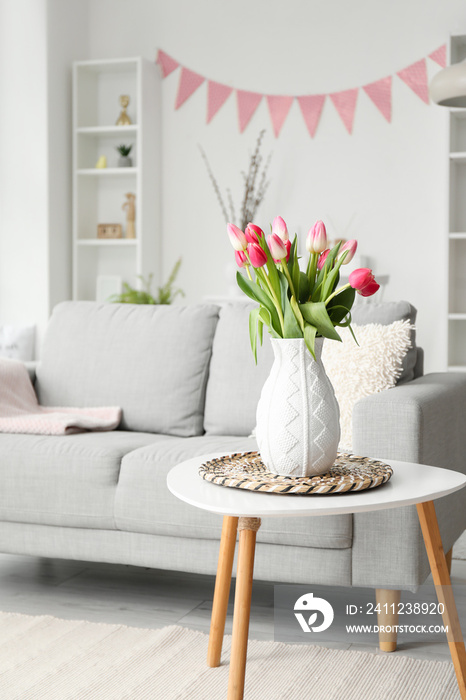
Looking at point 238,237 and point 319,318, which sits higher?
point 238,237

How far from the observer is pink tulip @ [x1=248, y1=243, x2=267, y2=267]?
1402 mm

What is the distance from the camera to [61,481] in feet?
7.02

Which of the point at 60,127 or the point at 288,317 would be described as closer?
the point at 288,317

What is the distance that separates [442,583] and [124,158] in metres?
3.71

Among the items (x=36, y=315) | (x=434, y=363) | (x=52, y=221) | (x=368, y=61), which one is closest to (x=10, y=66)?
(x=52, y=221)

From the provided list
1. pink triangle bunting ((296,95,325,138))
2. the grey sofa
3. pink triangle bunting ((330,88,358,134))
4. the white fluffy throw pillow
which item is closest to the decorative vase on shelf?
pink triangle bunting ((296,95,325,138))

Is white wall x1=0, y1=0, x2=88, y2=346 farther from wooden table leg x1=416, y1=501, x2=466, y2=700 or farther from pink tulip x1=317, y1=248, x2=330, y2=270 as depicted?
wooden table leg x1=416, y1=501, x2=466, y2=700

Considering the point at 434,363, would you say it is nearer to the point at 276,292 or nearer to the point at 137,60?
the point at 137,60

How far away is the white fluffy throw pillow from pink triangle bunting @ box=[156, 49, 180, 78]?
3095 mm

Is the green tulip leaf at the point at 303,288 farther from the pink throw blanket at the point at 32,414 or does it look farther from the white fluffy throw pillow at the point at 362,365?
the pink throw blanket at the point at 32,414

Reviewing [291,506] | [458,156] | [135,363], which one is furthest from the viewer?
[458,156]

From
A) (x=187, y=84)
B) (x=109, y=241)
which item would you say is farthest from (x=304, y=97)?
(x=109, y=241)

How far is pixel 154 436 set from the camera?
2.48m

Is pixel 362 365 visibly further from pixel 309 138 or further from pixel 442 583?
pixel 309 138
